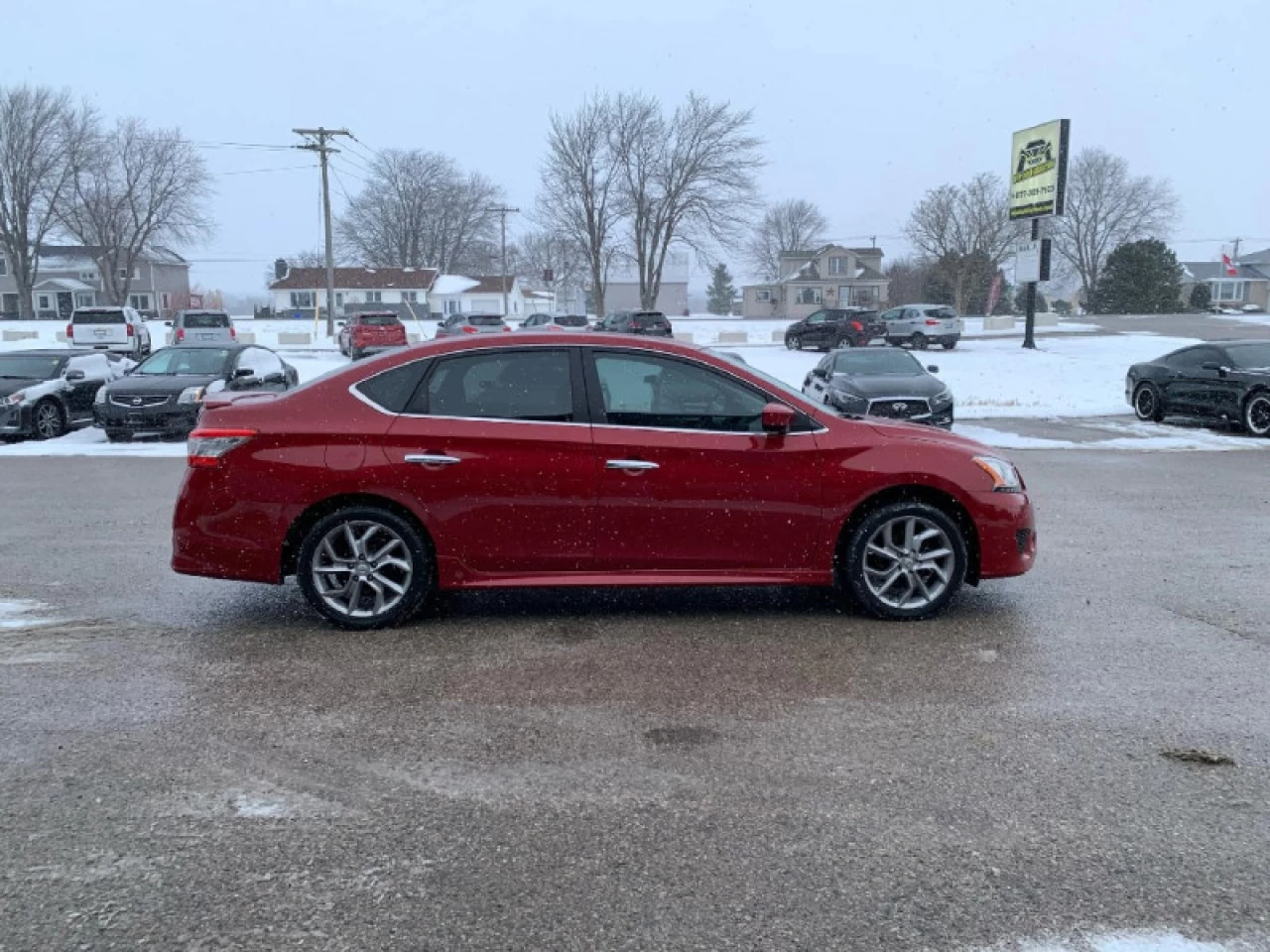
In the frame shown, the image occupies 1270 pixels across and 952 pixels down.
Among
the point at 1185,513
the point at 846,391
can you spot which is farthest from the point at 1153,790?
the point at 846,391

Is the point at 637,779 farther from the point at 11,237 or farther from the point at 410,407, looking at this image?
the point at 11,237

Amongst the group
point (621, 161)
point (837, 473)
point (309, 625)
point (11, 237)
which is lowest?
point (309, 625)

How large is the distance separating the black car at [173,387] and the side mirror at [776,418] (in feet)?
33.6

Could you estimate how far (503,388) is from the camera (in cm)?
580

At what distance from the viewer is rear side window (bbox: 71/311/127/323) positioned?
1230 inches

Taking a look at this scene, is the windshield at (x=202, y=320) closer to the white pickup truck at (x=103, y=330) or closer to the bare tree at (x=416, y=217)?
the white pickup truck at (x=103, y=330)

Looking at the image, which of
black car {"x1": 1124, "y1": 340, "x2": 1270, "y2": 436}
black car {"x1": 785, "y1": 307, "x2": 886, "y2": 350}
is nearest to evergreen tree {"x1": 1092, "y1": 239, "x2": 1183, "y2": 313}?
black car {"x1": 785, "y1": 307, "x2": 886, "y2": 350}

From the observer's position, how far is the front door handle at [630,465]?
18.5ft

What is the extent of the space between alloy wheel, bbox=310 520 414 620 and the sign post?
34205mm

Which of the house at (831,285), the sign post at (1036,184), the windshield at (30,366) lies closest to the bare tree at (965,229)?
the house at (831,285)

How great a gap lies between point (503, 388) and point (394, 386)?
598 millimetres

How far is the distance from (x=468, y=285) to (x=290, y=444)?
85283 mm

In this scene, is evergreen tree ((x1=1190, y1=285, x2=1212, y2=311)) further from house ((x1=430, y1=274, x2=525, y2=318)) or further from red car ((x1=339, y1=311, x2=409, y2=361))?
red car ((x1=339, y1=311, x2=409, y2=361))

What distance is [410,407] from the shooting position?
18.9 ft
